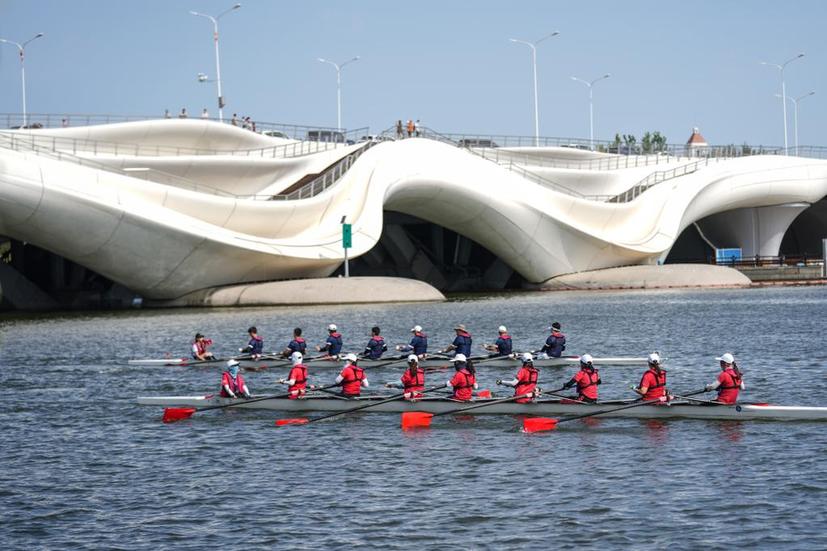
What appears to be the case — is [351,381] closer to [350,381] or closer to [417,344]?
[350,381]

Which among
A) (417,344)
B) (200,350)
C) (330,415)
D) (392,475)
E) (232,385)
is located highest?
(417,344)

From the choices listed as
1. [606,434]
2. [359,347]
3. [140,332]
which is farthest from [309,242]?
[606,434]

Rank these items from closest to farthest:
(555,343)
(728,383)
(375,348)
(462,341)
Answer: (728,383) < (462,341) < (555,343) < (375,348)

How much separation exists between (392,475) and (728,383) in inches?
325

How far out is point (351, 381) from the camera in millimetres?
31812

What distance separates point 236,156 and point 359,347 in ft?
121

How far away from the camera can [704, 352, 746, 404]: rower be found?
28.2 meters

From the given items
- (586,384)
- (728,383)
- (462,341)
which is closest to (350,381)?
(462,341)

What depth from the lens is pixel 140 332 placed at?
5588cm

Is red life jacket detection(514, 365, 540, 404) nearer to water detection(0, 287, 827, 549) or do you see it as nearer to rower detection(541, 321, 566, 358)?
water detection(0, 287, 827, 549)

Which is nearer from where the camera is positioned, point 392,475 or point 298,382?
point 392,475

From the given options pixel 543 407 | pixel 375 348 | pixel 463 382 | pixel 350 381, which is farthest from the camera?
pixel 375 348

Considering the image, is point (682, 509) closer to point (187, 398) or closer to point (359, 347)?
point (187, 398)

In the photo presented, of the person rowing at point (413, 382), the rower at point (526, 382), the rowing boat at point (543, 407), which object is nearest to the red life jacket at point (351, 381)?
the rowing boat at point (543, 407)
